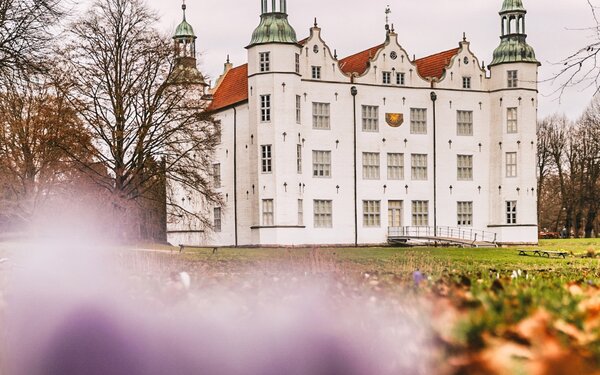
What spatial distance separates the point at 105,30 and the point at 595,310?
1595 inches

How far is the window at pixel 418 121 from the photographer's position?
56.9 metres

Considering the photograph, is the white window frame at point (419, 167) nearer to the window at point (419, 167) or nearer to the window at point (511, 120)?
the window at point (419, 167)

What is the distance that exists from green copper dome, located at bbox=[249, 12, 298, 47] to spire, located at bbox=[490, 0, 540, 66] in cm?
1349

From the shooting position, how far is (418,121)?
5700cm

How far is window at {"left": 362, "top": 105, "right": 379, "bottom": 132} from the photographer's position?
55.8 meters

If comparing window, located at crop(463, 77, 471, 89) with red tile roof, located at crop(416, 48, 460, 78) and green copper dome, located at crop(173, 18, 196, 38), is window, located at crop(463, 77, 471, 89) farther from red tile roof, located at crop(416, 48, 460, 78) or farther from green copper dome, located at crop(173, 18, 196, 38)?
green copper dome, located at crop(173, 18, 196, 38)

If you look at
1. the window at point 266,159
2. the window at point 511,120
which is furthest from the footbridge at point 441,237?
the window at point 266,159

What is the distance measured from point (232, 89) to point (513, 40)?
1755 cm

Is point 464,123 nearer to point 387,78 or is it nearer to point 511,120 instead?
point 511,120

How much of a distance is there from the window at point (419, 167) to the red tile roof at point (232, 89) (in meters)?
10.5

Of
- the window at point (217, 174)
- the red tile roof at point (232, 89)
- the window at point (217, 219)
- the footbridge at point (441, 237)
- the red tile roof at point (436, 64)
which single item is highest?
the red tile roof at point (436, 64)

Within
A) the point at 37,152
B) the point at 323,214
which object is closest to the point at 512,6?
the point at 323,214

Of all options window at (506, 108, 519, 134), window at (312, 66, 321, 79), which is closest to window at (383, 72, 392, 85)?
window at (312, 66, 321, 79)

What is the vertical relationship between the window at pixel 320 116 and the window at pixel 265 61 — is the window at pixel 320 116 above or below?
below
